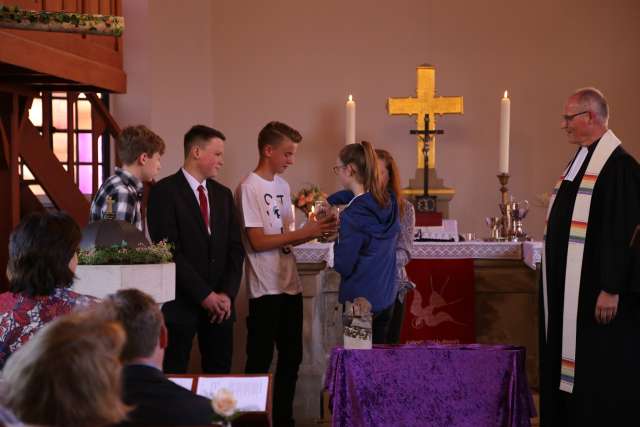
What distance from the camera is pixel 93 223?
387 cm

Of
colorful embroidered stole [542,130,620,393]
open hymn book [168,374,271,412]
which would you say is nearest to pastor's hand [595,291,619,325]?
colorful embroidered stole [542,130,620,393]

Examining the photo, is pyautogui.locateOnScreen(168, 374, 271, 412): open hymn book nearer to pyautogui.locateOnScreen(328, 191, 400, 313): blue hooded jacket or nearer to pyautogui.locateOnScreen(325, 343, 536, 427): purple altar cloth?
pyautogui.locateOnScreen(325, 343, 536, 427): purple altar cloth

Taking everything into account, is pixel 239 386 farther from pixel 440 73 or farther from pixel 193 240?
pixel 440 73

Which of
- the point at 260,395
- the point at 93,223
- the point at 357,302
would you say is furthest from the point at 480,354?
the point at 93,223

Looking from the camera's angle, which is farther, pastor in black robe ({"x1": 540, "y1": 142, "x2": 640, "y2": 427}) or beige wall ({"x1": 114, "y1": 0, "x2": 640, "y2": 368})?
beige wall ({"x1": 114, "y1": 0, "x2": 640, "y2": 368})

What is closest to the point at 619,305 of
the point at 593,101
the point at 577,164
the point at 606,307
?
the point at 606,307

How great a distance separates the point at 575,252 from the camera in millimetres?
4145

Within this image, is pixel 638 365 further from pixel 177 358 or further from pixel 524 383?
pixel 177 358

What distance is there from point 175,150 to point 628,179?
4046 mm

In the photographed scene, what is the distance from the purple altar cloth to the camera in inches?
149

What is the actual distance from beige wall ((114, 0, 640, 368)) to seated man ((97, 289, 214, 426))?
535 centimetres

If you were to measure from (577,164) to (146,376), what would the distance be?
258 cm

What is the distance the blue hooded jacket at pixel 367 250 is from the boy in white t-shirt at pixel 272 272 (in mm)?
469

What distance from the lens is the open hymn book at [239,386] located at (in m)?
2.86
